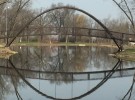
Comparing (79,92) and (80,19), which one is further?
(80,19)

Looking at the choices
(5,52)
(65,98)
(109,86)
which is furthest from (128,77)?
(5,52)

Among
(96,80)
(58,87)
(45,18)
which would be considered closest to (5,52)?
(96,80)

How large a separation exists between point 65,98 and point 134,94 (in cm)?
349

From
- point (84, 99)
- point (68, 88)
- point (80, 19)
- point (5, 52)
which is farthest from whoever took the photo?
point (80, 19)

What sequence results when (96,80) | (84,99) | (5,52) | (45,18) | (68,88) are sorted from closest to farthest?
(84,99) < (68,88) < (96,80) < (5,52) < (45,18)

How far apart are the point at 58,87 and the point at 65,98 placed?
4070 mm

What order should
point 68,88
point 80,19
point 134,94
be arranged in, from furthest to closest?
1. point 80,19
2. point 68,88
3. point 134,94

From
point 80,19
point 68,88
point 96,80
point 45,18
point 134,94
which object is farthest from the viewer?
point 80,19

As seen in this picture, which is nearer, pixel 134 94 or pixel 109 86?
pixel 134 94

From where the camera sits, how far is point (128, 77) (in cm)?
2875

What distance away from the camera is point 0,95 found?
1903cm

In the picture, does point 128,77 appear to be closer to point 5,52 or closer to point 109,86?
point 109,86

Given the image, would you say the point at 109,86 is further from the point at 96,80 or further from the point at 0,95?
the point at 0,95

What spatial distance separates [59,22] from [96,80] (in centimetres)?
9987
